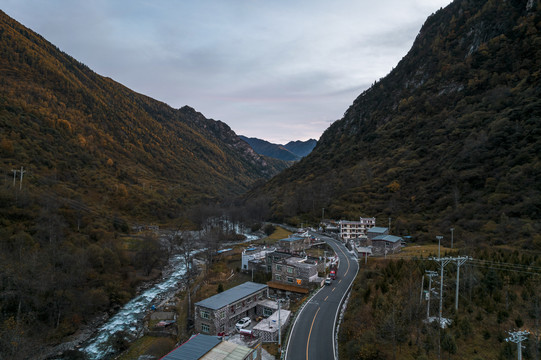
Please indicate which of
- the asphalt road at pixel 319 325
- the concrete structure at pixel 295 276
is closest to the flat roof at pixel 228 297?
the concrete structure at pixel 295 276

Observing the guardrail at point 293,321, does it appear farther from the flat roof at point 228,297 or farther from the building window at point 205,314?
the building window at point 205,314

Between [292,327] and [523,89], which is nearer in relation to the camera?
[292,327]

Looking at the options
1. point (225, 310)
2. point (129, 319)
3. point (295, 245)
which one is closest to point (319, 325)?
point (225, 310)

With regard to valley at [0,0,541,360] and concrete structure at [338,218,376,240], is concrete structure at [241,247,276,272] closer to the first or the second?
valley at [0,0,541,360]

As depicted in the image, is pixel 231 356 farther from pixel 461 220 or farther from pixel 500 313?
pixel 461 220

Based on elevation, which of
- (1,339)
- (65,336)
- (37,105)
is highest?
(37,105)

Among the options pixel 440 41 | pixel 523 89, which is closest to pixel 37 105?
pixel 523 89

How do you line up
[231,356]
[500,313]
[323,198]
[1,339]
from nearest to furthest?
[231,356] < [500,313] < [1,339] < [323,198]

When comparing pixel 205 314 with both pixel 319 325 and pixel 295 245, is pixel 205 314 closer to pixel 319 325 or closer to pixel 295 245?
pixel 319 325
